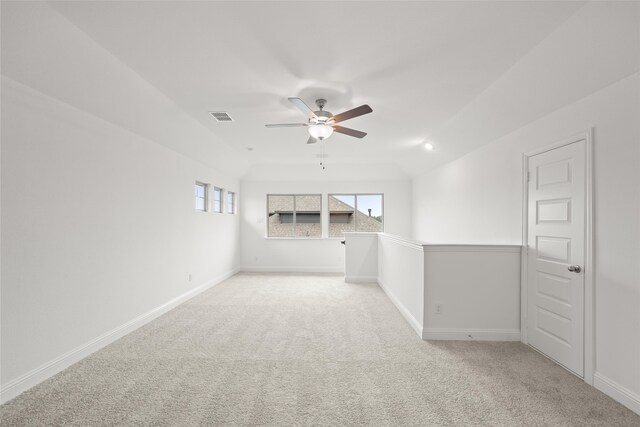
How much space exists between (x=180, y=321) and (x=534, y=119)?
184 inches

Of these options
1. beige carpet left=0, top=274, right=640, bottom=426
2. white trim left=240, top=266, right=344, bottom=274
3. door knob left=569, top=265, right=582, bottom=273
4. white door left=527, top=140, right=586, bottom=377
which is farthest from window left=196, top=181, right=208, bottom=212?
door knob left=569, top=265, right=582, bottom=273

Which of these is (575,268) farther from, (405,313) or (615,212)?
(405,313)

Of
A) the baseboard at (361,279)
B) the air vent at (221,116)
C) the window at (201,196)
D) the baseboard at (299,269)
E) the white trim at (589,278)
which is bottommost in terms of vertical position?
the baseboard at (299,269)

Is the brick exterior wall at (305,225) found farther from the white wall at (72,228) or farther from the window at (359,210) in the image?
the white wall at (72,228)

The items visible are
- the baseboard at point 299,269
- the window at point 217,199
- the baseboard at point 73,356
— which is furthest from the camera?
the baseboard at point 299,269

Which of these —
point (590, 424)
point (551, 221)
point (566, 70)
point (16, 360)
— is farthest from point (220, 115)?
point (590, 424)

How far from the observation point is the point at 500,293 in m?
3.23

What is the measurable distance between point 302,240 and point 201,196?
2.84 m

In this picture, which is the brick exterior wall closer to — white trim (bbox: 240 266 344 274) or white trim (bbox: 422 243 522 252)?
white trim (bbox: 240 266 344 274)

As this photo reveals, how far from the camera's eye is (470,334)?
323 centimetres

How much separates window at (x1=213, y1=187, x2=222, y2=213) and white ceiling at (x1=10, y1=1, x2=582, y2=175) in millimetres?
2646

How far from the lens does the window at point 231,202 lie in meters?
7.14

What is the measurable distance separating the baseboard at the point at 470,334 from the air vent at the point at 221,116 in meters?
3.56

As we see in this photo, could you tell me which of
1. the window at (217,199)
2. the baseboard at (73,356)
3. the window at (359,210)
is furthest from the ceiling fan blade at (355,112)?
the window at (359,210)
